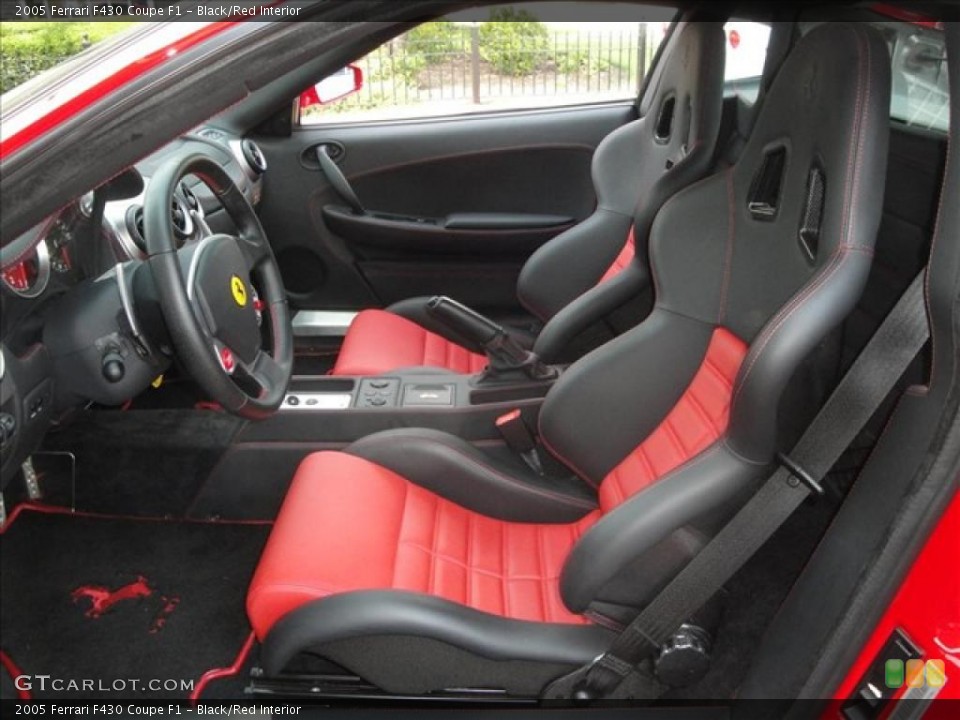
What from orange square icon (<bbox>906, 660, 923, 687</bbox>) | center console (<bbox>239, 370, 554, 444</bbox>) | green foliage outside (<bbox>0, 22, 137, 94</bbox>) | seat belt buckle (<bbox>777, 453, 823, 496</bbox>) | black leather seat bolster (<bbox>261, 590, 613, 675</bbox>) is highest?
green foliage outside (<bbox>0, 22, 137, 94</bbox>)

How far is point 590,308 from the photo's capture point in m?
2.15

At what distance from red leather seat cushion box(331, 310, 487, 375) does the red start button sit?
812 millimetres

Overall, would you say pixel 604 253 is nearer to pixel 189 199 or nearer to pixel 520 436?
pixel 520 436

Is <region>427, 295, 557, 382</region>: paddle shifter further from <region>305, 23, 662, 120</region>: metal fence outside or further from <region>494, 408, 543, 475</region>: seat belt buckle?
<region>305, 23, 662, 120</region>: metal fence outside

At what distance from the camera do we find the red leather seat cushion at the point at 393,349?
2361 mm

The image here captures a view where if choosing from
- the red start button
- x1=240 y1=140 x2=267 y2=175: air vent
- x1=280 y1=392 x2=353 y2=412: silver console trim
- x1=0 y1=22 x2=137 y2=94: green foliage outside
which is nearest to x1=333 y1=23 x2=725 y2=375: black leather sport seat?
x1=280 y1=392 x2=353 y2=412: silver console trim

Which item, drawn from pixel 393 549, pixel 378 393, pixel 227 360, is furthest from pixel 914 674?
pixel 378 393

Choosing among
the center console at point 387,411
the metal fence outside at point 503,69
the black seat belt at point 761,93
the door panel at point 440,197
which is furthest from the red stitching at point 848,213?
the door panel at point 440,197

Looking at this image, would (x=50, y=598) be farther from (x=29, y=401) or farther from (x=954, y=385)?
(x=954, y=385)

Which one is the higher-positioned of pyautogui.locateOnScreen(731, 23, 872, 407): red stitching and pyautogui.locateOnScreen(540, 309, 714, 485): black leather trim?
pyautogui.locateOnScreen(731, 23, 872, 407): red stitching

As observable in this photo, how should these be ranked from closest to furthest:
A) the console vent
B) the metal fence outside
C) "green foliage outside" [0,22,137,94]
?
"green foliage outside" [0,22,137,94], the console vent, the metal fence outside

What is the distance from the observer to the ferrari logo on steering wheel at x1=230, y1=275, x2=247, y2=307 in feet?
5.00

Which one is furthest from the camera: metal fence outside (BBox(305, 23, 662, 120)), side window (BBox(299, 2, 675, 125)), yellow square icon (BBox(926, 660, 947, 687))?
metal fence outside (BBox(305, 23, 662, 120))

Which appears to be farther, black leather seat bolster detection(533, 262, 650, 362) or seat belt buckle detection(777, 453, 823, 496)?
black leather seat bolster detection(533, 262, 650, 362)
